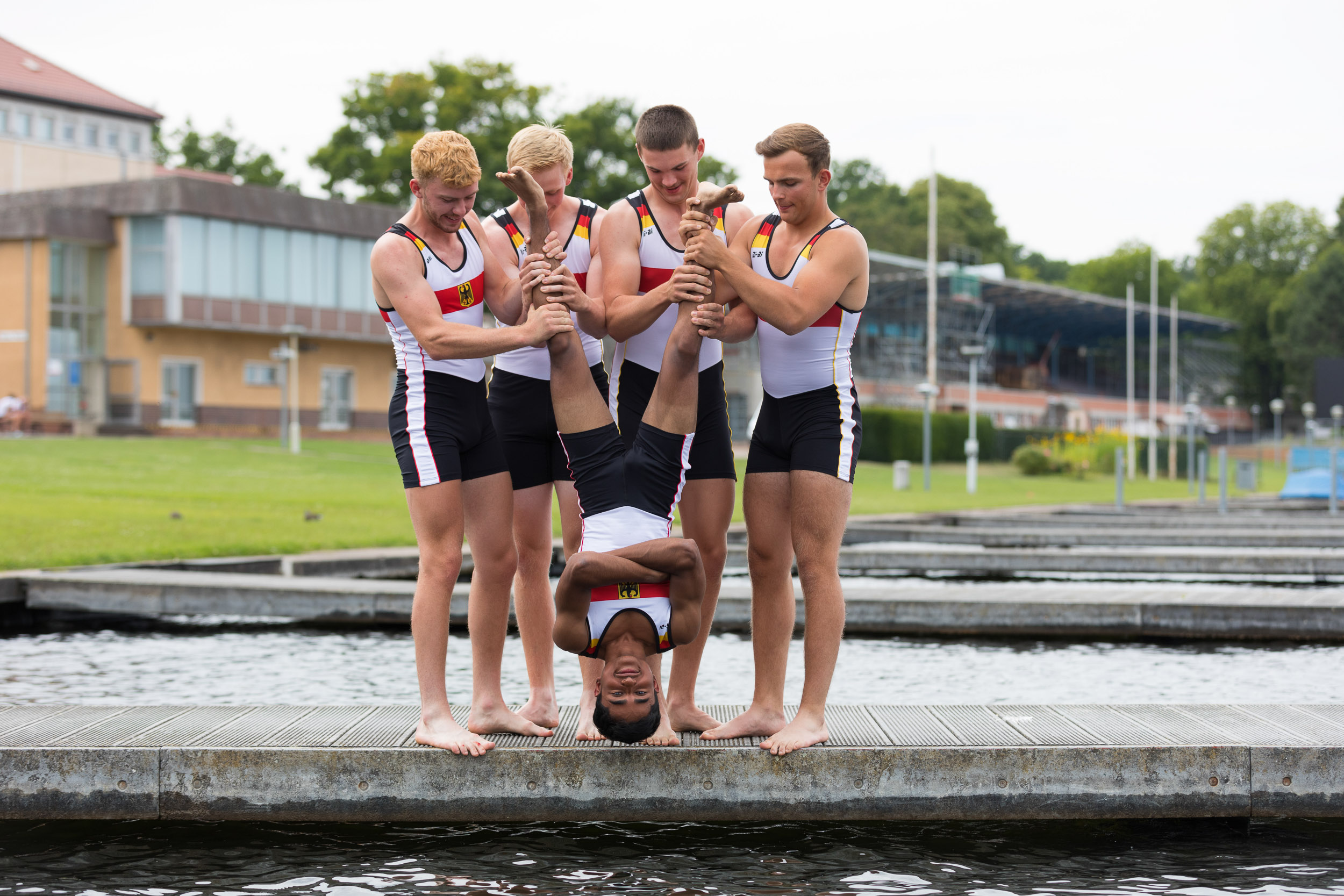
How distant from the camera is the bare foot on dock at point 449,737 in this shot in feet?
15.9

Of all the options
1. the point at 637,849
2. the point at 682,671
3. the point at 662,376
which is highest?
the point at 662,376

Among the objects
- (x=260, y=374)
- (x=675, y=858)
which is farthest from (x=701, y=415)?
(x=260, y=374)

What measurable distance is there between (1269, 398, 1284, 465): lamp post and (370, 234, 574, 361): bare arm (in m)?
60.0

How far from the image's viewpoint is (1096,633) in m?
9.73

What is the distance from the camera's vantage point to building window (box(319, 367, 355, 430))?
162ft

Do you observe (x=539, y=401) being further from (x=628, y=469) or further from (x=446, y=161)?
(x=446, y=161)

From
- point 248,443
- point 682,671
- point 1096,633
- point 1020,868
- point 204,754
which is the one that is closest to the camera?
point 1020,868

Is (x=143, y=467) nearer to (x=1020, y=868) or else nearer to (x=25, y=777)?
(x=25, y=777)

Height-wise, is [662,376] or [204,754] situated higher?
[662,376]

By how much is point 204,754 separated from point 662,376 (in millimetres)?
2157

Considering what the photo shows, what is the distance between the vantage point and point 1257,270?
4144 inches

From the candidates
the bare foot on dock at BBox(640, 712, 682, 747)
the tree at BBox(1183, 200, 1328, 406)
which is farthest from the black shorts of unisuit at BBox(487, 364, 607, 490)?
the tree at BBox(1183, 200, 1328, 406)

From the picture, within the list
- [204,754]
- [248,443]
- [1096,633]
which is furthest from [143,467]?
[204,754]

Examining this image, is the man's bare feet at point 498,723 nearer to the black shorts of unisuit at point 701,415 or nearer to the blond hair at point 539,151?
the black shorts of unisuit at point 701,415
